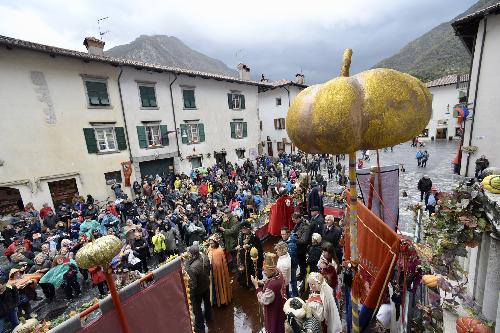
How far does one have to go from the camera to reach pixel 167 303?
140 inches

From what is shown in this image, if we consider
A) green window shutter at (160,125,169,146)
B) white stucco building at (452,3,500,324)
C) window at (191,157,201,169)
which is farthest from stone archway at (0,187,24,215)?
white stucco building at (452,3,500,324)

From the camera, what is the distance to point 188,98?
2069 centimetres

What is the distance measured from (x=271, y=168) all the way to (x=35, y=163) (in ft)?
49.2

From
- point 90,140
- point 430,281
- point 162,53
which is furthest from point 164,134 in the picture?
point 162,53

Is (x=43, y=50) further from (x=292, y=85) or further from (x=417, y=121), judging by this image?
(x=292, y=85)

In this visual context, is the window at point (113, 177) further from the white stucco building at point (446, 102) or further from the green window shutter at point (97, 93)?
the white stucco building at point (446, 102)

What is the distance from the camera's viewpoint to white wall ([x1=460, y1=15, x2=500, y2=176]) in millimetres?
12565

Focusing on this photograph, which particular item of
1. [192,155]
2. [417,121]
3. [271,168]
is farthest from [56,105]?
[417,121]

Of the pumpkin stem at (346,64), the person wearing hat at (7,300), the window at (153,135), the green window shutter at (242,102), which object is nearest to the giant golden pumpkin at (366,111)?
the pumpkin stem at (346,64)

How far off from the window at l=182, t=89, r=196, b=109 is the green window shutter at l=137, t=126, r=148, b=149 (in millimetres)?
4234

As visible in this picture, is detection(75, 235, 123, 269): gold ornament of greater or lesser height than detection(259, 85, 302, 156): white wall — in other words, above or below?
below

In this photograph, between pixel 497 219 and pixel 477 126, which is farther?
pixel 477 126

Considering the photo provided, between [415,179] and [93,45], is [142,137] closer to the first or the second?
[93,45]

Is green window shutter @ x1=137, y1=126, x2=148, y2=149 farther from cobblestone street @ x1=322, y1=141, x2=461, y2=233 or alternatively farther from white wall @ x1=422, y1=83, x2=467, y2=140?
white wall @ x1=422, y1=83, x2=467, y2=140
